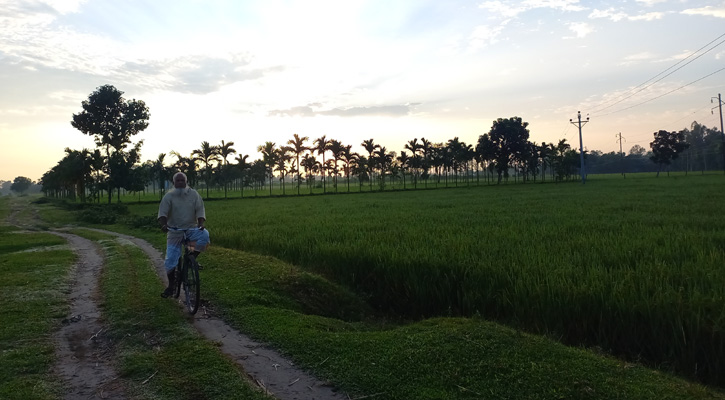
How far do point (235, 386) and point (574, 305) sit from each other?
440 cm

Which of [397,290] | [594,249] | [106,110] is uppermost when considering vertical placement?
[106,110]

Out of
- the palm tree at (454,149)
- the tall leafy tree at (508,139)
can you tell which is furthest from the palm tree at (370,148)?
the tall leafy tree at (508,139)

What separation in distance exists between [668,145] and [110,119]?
290 feet

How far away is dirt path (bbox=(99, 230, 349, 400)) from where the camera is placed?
3543 mm

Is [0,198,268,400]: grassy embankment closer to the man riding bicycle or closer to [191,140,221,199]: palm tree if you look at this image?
the man riding bicycle

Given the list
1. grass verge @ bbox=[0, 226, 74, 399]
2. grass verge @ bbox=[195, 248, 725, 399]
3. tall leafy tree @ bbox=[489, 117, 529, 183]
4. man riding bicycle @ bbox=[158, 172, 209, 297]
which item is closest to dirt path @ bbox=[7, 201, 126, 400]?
grass verge @ bbox=[0, 226, 74, 399]

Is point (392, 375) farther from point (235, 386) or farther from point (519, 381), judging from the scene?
point (235, 386)

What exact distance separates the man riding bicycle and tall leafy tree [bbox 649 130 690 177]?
291 ft

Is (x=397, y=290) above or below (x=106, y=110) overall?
below

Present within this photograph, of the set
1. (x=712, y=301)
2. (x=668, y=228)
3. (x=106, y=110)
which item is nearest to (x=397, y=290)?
(x=712, y=301)

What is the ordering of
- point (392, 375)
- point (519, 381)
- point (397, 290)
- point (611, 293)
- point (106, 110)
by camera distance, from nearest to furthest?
point (519, 381) < point (392, 375) < point (611, 293) < point (397, 290) < point (106, 110)

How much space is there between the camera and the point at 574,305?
5508 millimetres

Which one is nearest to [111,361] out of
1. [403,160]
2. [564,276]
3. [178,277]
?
[178,277]

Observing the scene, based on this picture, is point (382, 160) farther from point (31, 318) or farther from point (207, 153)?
point (31, 318)
